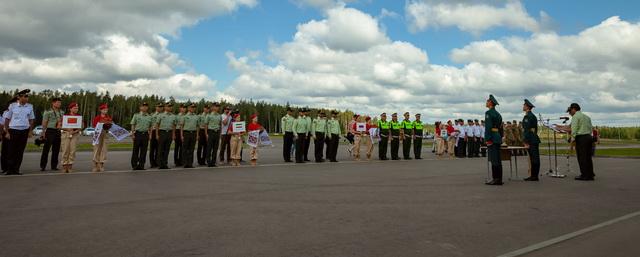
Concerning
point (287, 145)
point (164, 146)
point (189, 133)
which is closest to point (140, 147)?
point (164, 146)

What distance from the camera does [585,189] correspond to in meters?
9.88

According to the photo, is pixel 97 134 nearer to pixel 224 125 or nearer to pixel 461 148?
pixel 224 125

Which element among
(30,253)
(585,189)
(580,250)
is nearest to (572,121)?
(585,189)

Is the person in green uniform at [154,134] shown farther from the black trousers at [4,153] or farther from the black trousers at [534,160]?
the black trousers at [534,160]

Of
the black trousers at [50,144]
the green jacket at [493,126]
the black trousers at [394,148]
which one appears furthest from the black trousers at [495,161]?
the black trousers at [50,144]

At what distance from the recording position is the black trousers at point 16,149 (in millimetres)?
11664

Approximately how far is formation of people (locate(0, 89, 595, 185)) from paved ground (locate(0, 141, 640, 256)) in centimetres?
184

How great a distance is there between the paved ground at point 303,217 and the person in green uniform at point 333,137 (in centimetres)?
832

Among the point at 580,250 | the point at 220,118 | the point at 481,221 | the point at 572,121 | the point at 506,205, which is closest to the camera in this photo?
the point at 580,250

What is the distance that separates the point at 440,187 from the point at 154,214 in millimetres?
6092

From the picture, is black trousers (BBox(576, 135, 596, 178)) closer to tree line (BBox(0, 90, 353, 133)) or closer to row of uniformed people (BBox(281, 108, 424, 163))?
row of uniformed people (BBox(281, 108, 424, 163))

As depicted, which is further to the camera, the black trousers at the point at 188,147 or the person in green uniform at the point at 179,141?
the person in green uniform at the point at 179,141

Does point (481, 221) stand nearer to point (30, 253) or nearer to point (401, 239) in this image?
point (401, 239)

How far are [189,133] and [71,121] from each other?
3.52 meters
